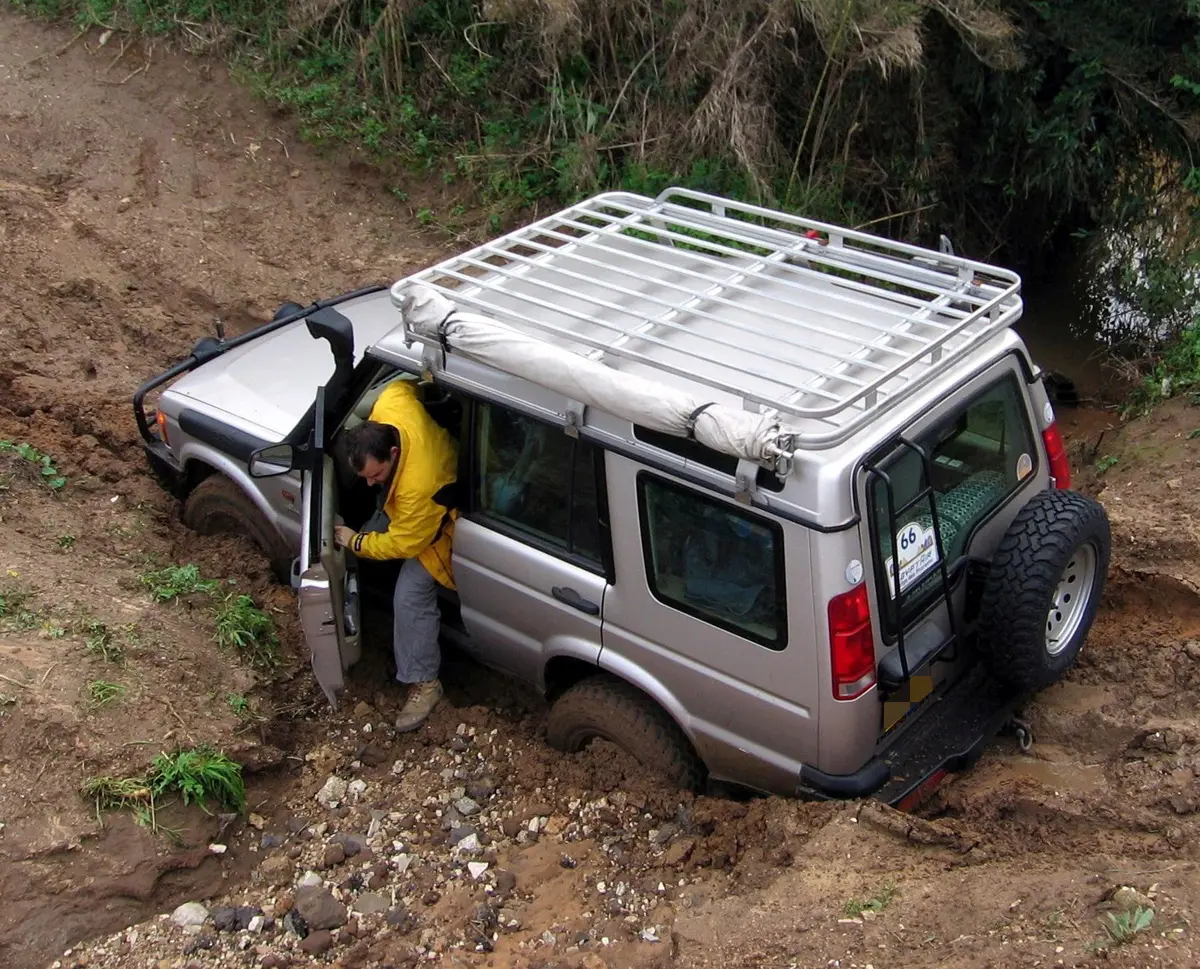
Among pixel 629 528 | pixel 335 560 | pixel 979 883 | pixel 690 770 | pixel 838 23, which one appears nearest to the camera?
pixel 979 883

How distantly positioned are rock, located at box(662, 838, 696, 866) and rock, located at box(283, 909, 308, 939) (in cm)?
122

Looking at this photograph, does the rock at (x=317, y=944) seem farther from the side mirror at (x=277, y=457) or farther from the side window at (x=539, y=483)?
the side mirror at (x=277, y=457)

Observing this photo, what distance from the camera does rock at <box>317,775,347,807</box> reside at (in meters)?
4.59

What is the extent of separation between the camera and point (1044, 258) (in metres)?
9.26

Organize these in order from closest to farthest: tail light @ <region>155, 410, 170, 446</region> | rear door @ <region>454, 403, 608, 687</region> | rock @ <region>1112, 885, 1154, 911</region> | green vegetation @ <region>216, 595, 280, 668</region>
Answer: rock @ <region>1112, 885, 1154, 911</region> → rear door @ <region>454, 403, 608, 687</region> → green vegetation @ <region>216, 595, 280, 668</region> → tail light @ <region>155, 410, 170, 446</region>

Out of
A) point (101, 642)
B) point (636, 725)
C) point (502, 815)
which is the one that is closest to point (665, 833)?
point (636, 725)

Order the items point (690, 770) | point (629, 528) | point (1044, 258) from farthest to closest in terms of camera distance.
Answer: point (1044, 258) < point (690, 770) < point (629, 528)

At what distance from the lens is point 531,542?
4.38m

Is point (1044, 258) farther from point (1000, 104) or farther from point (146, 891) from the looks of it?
point (146, 891)

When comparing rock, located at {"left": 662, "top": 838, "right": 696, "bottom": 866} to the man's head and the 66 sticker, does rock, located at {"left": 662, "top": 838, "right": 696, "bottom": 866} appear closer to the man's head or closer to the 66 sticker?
the 66 sticker

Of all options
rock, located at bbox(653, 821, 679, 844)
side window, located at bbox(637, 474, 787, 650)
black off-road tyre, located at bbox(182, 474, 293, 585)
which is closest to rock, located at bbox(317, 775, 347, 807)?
black off-road tyre, located at bbox(182, 474, 293, 585)

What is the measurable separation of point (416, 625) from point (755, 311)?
6.13 feet

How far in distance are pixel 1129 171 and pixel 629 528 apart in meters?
5.60

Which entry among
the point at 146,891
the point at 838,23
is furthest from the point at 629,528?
the point at 838,23
